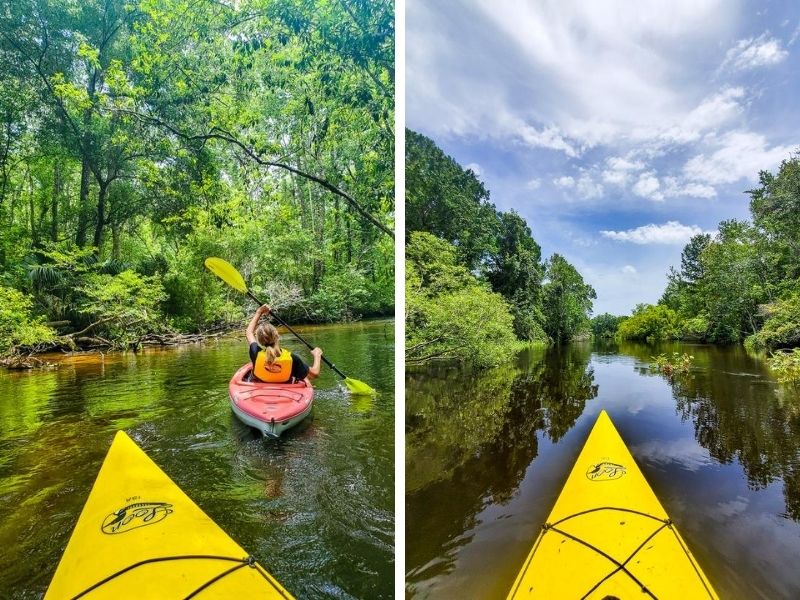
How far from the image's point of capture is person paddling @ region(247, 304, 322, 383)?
2385mm

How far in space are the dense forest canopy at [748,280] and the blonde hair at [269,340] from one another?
2443 mm

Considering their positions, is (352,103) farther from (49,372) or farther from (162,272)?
(49,372)

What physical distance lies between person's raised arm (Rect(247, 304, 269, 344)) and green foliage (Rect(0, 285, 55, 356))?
0.88 m

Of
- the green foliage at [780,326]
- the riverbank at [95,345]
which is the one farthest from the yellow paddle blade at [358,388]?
the green foliage at [780,326]

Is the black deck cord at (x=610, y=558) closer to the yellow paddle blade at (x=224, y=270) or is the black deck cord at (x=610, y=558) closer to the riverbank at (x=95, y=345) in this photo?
the riverbank at (x=95, y=345)

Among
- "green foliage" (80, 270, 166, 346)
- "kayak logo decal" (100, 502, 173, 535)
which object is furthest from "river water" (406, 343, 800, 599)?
"green foliage" (80, 270, 166, 346)

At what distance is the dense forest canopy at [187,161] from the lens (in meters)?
1.97

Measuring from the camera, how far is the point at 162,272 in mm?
2248

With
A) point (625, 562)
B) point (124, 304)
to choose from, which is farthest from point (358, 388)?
point (625, 562)

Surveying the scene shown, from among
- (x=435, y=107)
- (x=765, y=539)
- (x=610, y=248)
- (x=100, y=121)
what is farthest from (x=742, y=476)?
(x=100, y=121)

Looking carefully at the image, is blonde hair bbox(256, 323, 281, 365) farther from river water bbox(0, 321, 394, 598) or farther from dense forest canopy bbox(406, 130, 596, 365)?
dense forest canopy bbox(406, 130, 596, 365)

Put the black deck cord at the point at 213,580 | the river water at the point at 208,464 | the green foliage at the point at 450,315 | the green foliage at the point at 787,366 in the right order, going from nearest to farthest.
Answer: the black deck cord at the point at 213,580
the river water at the point at 208,464
the green foliage at the point at 787,366
the green foliage at the point at 450,315

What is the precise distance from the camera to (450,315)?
3309 millimetres

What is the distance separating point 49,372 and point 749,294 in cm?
381
